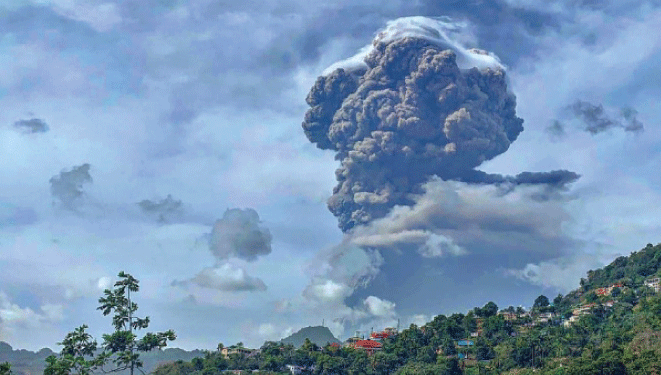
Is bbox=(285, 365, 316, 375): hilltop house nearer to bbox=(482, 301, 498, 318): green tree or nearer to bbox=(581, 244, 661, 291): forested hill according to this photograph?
bbox=(482, 301, 498, 318): green tree

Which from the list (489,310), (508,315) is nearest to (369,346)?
(489,310)

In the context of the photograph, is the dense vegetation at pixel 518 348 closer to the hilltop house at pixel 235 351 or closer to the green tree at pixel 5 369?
the hilltop house at pixel 235 351

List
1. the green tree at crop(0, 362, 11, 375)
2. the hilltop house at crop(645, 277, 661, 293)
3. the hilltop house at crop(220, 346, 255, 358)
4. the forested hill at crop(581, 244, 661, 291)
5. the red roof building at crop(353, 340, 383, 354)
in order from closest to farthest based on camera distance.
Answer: the green tree at crop(0, 362, 11, 375)
the hilltop house at crop(645, 277, 661, 293)
the red roof building at crop(353, 340, 383, 354)
the hilltop house at crop(220, 346, 255, 358)
the forested hill at crop(581, 244, 661, 291)

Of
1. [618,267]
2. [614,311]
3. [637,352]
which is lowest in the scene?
[637,352]

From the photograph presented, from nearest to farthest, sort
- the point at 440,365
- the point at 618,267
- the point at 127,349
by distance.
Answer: the point at 127,349
the point at 440,365
the point at 618,267

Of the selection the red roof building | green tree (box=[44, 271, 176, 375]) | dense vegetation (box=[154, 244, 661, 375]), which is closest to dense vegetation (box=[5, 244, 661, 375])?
dense vegetation (box=[154, 244, 661, 375])

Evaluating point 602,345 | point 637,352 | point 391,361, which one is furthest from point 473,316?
point 637,352

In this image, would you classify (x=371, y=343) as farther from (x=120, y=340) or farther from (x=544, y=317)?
(x=120, y=340)

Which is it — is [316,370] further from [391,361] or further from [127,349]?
[127,349]

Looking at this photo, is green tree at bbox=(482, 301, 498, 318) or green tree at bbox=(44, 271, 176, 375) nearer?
green tree at bbox=(44, 271, 176, 375)

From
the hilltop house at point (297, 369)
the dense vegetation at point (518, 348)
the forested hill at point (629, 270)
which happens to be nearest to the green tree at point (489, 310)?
the dense vegetation at point (518, 348)
